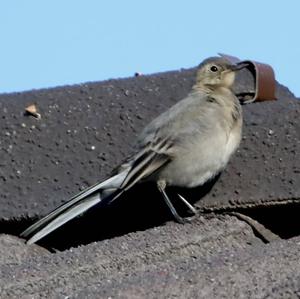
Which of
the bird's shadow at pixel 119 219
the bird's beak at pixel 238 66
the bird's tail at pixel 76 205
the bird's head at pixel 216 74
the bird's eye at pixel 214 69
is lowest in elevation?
the bird's shadow at pixel 119 219

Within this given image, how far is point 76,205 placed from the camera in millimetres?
5664

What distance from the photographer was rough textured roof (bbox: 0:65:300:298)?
4.15 m

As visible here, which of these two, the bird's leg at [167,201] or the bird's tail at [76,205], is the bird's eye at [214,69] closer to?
the bird's leg at [167,201]

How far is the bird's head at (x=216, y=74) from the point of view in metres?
6.85

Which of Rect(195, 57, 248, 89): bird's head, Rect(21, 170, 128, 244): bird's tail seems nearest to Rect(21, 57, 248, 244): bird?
Rect(21, 170, 128, 244): bird's tail

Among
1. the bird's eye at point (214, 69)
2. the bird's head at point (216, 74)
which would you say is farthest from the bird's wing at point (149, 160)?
the bird's eye at point (214, 69)

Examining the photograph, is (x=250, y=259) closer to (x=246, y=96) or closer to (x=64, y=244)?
(x=64, y=244)

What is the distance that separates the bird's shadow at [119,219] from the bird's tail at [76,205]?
65mm

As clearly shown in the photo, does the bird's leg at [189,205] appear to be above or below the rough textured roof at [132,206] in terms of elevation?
below

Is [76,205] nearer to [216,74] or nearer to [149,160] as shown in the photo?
[149,160]

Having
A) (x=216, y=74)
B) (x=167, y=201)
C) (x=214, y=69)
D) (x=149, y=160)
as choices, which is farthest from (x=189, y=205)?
(x=214, y=69)

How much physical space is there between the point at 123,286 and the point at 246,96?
8.71 ft

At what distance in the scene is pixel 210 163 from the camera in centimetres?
605

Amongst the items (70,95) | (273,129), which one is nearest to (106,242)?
(273,129)
